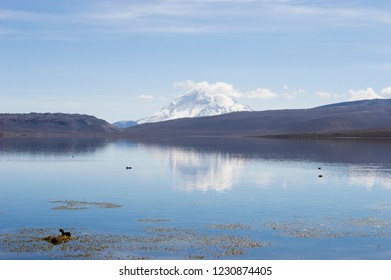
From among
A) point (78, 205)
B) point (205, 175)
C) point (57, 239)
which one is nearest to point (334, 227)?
point (57, 239)

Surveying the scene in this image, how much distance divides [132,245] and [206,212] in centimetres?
942

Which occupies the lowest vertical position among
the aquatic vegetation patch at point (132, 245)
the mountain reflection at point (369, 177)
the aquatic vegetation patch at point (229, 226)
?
the aquatic vegetation patch at point (132, 245)

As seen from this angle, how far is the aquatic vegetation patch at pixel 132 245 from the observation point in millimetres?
25359

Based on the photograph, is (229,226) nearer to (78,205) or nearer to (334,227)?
(334,227)

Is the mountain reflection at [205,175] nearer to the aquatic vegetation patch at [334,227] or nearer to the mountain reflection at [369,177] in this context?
the mountain reflection at [369,177]

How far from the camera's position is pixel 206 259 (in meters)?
24.5

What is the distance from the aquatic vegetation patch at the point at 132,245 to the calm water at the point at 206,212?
46mm

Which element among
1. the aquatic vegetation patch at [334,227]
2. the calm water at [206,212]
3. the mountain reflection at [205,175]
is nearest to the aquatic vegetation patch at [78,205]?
the calm water at [206,212]

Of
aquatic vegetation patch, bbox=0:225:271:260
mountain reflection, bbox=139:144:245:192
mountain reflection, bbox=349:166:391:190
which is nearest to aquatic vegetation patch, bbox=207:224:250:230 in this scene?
aquatic vegetation patch, bbox=0:225:271:260

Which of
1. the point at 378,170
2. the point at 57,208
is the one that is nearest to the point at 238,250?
the point at 57,208

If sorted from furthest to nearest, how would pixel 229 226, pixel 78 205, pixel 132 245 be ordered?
pixel 78 205 → pixel 229 226 → pixel 132 245

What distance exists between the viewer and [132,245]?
27.0 m
